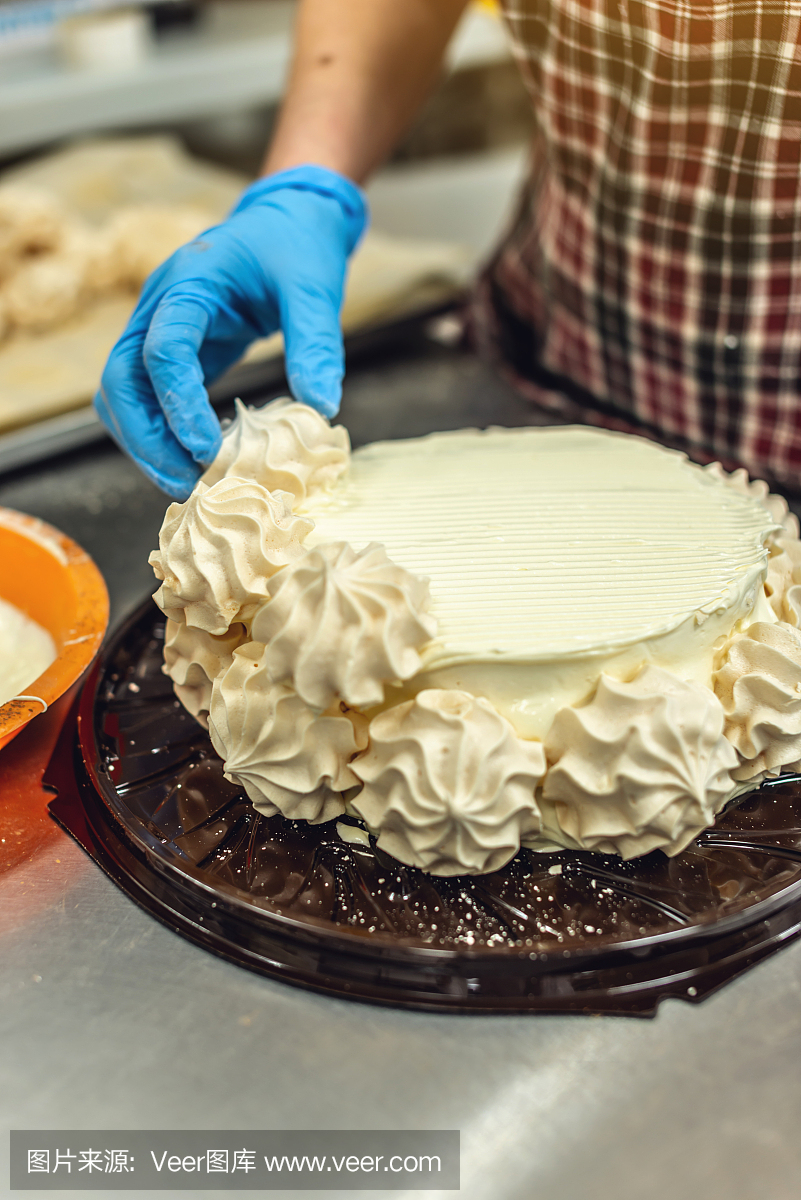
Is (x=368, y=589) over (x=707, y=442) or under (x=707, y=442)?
over

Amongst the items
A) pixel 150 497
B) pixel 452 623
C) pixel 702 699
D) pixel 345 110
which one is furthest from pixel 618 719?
pixel 345 110

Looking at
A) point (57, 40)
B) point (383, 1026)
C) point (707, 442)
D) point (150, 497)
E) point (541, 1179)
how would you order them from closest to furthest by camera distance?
point (541, 1179) → point (383, 1026) → point (707, 442) → point (150, 497) → point (57, 40)

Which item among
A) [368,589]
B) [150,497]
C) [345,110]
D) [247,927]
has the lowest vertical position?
[150,497]

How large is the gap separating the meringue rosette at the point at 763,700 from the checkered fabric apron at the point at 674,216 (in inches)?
28.3

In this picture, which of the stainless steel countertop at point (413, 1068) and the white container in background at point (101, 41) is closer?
the stainless steel countertop at point (413, 1068)

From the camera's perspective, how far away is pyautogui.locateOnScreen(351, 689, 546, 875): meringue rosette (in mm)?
996

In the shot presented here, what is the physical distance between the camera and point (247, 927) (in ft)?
3.35

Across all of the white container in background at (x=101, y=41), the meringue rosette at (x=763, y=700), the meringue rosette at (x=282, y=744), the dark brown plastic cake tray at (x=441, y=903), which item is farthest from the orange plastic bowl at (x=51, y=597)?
the white container in background at (x=101, y=41)

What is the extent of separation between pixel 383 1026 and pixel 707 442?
130cm

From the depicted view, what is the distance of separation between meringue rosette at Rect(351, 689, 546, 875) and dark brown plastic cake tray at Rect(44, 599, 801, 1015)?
5 cm

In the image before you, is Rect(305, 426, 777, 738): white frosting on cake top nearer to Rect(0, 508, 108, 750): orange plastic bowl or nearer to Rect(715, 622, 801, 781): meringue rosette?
Rect(715, 622, 801, 781): meringue rosette

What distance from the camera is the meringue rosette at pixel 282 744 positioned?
3.45 ft

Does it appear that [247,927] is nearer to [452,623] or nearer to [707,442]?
[452,623]

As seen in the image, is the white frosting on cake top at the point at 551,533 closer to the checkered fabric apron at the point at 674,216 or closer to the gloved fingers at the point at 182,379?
the gloved fingers at the point at 182,379
